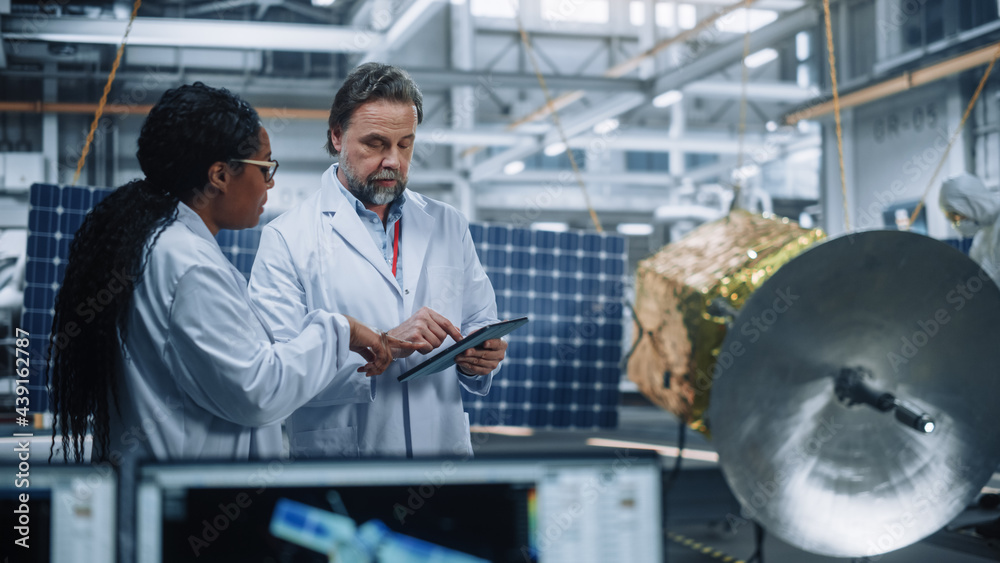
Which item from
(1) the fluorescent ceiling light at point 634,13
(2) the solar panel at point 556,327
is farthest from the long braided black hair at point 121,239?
(1) the fluorescent ceiling light at point 634,13

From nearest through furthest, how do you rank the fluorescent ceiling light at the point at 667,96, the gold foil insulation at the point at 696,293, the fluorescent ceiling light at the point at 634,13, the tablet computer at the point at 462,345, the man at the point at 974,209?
the tablet computer at the point at 462,345 < the gold foil insulation at the point at 696,293 < the man at the point at 974,209 < the fluorescent ceiling light at the point at 667,96 < the fluorescent ceiling light at the point at 634,13

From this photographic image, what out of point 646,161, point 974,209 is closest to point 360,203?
point 974,209

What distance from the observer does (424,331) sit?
66.8 inches

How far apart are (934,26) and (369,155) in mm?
8297

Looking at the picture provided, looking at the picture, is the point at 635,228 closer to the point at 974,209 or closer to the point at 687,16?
the point at 687,16

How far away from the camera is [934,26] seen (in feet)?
27.0

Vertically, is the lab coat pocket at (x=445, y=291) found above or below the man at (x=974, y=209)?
below

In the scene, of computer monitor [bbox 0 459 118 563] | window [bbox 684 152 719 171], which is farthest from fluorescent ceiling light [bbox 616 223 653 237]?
computer monitor [bbox 0 459 118 563]

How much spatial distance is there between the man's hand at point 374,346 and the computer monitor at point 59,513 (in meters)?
0.66

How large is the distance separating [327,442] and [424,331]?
370 mm

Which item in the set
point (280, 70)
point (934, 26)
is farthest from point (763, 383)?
point (280, 70)

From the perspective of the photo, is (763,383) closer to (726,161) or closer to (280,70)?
(280,70)

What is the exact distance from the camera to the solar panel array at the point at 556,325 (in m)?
4.10

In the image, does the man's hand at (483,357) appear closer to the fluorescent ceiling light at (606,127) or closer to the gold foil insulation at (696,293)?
the gold foil insulation at (696,293)
